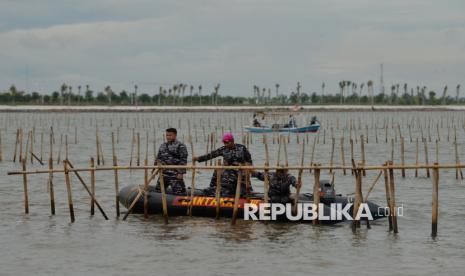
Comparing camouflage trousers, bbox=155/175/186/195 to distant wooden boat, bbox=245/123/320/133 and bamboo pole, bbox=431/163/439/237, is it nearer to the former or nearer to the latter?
bamboo pole, bbox=431/163/439/237

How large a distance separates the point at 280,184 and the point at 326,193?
3.74 feet

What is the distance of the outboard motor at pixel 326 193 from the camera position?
18.2m

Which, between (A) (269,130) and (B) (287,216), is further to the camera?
(A) (269,130)

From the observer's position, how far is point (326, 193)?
1827 cm

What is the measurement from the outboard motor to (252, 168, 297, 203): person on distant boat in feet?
2.46

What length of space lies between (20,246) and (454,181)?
17757mm

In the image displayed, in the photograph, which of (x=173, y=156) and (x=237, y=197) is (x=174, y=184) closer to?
(x=173, y=156)

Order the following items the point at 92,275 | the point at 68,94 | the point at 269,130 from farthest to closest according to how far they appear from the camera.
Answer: the point at 68,94 → the point at 269,130 → the point at 92,275

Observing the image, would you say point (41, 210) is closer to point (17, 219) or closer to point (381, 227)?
point (17, 219)

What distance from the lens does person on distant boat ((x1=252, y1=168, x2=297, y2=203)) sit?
1777 centimetres

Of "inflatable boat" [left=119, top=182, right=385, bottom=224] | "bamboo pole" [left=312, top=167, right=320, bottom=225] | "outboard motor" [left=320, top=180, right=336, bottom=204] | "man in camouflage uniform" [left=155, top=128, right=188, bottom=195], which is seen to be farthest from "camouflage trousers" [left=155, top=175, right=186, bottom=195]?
"bamboo pole" [left=312, top=167, right=320, bottom=225]

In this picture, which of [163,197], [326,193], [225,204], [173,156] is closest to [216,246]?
[163,197]

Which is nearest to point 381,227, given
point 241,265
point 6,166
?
point 241,265

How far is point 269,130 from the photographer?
6569cm
